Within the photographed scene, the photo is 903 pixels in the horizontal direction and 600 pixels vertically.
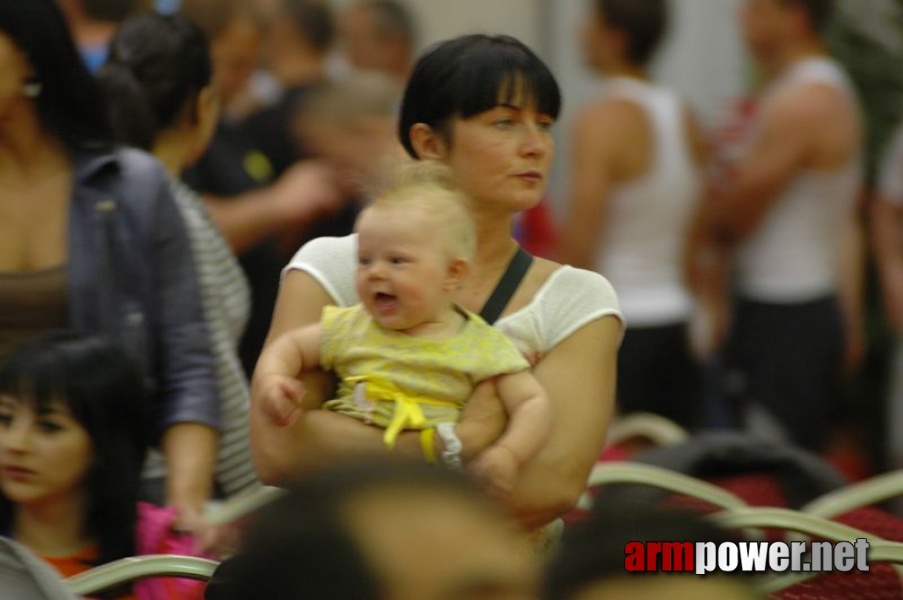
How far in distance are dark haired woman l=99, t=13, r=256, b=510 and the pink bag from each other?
18.7 inches

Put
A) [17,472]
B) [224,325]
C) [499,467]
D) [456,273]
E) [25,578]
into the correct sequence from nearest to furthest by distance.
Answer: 1. [25,578]
2. [499,467]
3. [456,273]
4. [17,472]
5. [224,325]

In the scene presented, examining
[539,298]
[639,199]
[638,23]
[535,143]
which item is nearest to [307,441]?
[539,298]

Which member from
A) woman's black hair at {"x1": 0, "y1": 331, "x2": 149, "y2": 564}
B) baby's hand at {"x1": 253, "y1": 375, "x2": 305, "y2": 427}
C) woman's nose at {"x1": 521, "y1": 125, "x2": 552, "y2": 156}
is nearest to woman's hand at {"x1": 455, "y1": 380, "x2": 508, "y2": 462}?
baby's hand at {"x1": 253, "y1": 375, "x2": 305, "y2": 427}

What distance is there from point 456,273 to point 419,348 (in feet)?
0.43

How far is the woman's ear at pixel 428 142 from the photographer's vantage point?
116 inches

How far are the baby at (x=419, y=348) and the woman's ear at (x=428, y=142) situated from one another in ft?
0.56

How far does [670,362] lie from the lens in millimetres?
5688

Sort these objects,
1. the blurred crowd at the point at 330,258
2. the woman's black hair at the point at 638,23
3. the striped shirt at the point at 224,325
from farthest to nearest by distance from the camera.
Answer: the woman's black hair at the point at 638,23
the striped shirt at the point at 224,325
the blurred crowd at the point at 330,258

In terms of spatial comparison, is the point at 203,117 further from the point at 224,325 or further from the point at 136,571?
the point at 136,571

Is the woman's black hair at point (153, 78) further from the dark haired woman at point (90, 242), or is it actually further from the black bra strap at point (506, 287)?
the black bra strap at point (506, 287)

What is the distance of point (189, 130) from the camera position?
4.08 metres

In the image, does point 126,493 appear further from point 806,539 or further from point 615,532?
point 615,532

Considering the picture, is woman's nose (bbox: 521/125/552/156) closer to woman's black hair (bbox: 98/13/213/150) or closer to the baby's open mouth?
the baby's open mouth

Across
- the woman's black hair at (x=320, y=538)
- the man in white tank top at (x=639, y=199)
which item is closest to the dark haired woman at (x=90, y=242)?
the woman's black hair at (x=320, y=538)
